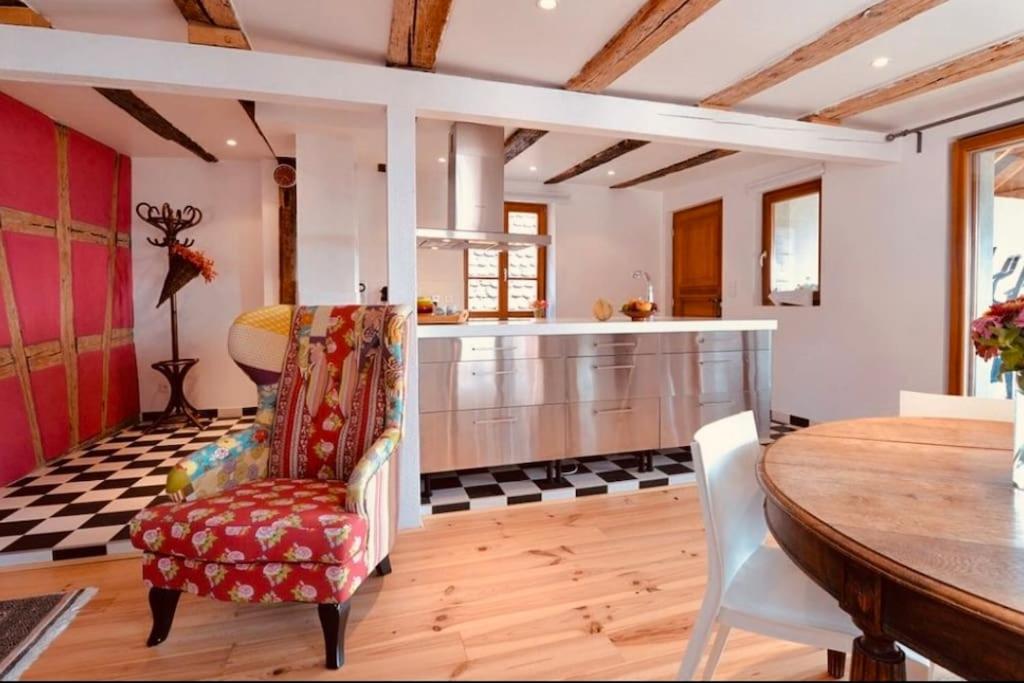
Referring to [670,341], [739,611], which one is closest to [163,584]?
[739,611]

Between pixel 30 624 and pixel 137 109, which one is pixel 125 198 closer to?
pixel 137 109

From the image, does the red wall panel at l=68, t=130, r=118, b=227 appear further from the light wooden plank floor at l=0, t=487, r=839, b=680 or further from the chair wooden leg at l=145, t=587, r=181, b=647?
the chair wooden leg at l=145, t=587, r=181, b=647

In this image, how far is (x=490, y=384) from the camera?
9.62ft

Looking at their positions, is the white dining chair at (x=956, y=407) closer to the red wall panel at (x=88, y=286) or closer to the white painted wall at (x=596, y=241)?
the white painted wall at (x=596, y=241)

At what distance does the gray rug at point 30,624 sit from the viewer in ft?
5.28

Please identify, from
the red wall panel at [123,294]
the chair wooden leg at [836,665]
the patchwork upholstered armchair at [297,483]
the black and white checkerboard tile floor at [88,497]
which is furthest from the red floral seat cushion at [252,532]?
the red wall panel at [123,294]

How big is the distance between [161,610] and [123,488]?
1637mm

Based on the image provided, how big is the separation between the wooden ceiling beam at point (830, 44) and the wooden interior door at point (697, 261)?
2432 millimetres

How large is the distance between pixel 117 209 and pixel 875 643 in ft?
17.2

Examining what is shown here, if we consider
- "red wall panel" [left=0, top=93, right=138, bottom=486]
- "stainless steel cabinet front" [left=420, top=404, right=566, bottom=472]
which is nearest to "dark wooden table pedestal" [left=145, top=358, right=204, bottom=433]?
"red wall panel" [left=0, top=93, right=138, bottom=486]

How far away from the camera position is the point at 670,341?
3.33m

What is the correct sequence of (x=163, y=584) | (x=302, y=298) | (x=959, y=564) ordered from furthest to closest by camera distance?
(x=302, y=298), (x=163, y=584), (x=959, y=564)

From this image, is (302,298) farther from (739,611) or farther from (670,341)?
(739,611)

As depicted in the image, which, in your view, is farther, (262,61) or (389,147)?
(389,147)
